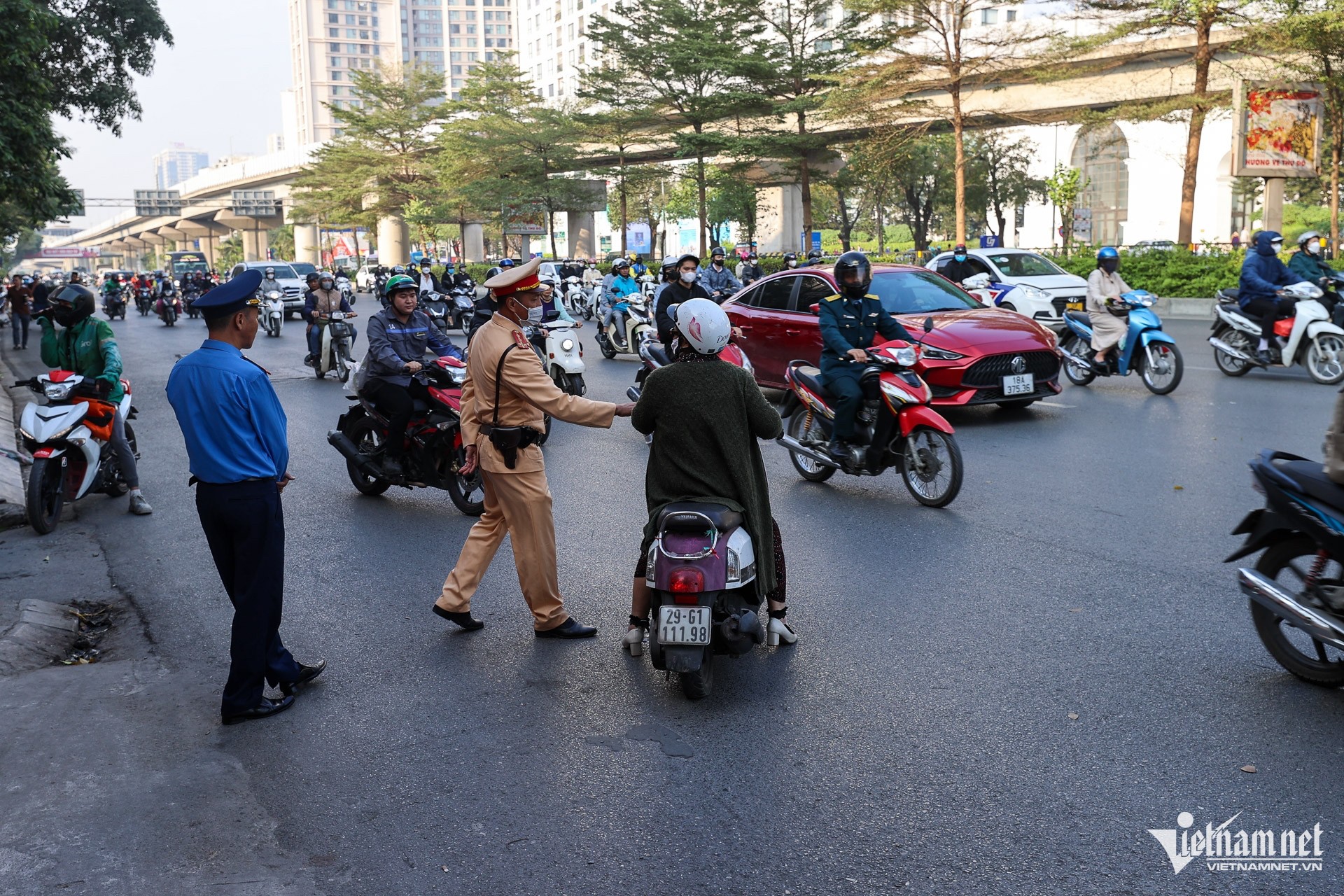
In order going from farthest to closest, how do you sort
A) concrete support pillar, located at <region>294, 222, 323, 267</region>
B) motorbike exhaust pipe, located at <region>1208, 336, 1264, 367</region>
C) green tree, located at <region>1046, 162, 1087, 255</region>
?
concrete support pillar, located at <region>294, 222, 323, 267</region> < green tree, located at <region>1046, 162, 1087, 255</region> < motorbike exhaust pipe, located at <region>1208, 336, 1264, 367</region>

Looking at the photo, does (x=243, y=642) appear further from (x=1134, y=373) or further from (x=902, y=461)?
(x=1134, y=373)

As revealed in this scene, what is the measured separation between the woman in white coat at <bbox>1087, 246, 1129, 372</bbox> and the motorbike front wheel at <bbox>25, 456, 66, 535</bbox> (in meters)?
10.5

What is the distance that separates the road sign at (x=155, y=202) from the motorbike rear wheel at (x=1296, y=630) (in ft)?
336

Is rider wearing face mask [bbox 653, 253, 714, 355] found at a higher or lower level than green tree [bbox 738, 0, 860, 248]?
lower

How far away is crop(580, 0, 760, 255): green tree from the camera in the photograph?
46.1m

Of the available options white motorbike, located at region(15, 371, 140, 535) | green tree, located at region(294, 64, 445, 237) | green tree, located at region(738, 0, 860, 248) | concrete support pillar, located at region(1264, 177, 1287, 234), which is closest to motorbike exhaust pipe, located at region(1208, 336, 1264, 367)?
white motorbike, located at region(15, 371, 140, 535)

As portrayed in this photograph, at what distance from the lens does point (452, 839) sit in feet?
11.8

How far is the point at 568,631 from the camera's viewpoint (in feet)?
18.1

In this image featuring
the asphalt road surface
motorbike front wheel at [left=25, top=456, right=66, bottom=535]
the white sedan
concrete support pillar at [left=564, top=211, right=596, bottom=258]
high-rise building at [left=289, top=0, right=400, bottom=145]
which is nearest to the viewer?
the asphalt road surface

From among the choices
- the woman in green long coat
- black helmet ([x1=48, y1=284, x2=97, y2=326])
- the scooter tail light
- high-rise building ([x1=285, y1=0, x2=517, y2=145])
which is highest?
high-rise building ([x1=285, y1=0, x2=517, y2=145])

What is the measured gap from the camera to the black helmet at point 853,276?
8.34m

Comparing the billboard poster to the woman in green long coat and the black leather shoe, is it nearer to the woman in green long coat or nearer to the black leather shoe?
the woman in green long coat

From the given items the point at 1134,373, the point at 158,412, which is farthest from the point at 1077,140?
the point at 158,412

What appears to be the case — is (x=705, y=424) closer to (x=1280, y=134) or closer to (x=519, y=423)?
(x=519, y=423)
